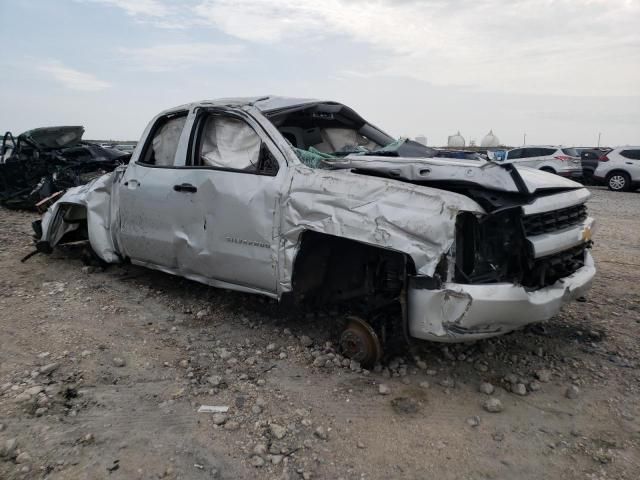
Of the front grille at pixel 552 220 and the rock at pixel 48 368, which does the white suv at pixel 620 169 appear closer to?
the front grille at pixel 552 220

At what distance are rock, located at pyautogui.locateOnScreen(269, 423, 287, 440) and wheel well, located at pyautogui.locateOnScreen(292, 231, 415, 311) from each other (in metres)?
0.97

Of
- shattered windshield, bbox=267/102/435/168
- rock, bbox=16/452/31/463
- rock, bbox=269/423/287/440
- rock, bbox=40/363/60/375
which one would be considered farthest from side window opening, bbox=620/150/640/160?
rock, bbox=16/452/31/463

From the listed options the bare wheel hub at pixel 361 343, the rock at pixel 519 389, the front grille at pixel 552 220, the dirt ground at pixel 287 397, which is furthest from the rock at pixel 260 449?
the front grille at pixel 552 220

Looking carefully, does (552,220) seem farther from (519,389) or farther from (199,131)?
(199,131)

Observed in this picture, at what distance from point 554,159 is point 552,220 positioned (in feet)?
49.2

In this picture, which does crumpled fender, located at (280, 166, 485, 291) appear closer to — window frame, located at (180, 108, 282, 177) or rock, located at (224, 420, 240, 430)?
Result: window frame, located at (180, 108, 282, 177)

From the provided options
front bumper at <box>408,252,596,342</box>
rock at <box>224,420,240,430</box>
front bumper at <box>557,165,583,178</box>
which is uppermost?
front bumper at <box>408,252,596,342</box>

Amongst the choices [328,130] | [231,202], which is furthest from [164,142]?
[328,130]

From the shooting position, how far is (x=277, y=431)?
2553 mm

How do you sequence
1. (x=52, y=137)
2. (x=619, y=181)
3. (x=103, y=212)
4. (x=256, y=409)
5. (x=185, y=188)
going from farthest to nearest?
(x=619, y=181)
(x=52, y=137)
(x=103, y=212)
(x=185, y=188)
(x=256, y=409)

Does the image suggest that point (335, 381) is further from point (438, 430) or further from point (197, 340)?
point (197, 340)

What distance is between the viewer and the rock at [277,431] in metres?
2.53

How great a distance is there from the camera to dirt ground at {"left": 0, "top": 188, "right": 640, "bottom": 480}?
2340 millimetres

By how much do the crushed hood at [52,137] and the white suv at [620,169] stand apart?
601 inches
